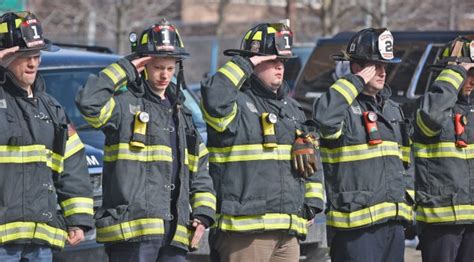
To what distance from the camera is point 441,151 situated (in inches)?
281

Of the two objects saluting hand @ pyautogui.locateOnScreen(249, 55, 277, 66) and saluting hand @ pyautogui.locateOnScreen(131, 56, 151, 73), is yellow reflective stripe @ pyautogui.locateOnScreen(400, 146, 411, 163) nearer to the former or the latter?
saluting hand @ pyautogui.locateOnScreen(249, 55, 277, 66)

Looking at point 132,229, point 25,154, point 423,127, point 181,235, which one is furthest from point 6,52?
point 423,127

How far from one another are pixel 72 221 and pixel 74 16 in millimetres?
27767

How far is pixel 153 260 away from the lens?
19.4 ft

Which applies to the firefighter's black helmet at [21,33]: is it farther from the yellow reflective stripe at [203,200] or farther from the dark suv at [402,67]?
the dark suv at [402,67]

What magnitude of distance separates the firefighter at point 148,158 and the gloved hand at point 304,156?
531 mm

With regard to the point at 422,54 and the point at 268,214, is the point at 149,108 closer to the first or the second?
the point at 268,214

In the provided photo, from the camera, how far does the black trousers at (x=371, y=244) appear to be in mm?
6586

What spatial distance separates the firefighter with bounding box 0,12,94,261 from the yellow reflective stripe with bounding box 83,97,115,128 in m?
0.12

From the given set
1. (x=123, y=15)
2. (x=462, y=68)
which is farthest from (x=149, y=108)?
(x=123, y=15)

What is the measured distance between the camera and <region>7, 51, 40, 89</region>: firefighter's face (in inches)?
219

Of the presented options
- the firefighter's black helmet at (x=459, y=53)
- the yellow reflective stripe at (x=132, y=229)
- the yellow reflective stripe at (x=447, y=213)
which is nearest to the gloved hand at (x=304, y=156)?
the yellow reflective stripe at (x=132, y=229)

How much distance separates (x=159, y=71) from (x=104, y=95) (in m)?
0.42

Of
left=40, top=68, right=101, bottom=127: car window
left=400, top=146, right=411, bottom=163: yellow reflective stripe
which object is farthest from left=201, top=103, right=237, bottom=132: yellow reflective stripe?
left=40, top=68, right=101, bottom=127: car window
